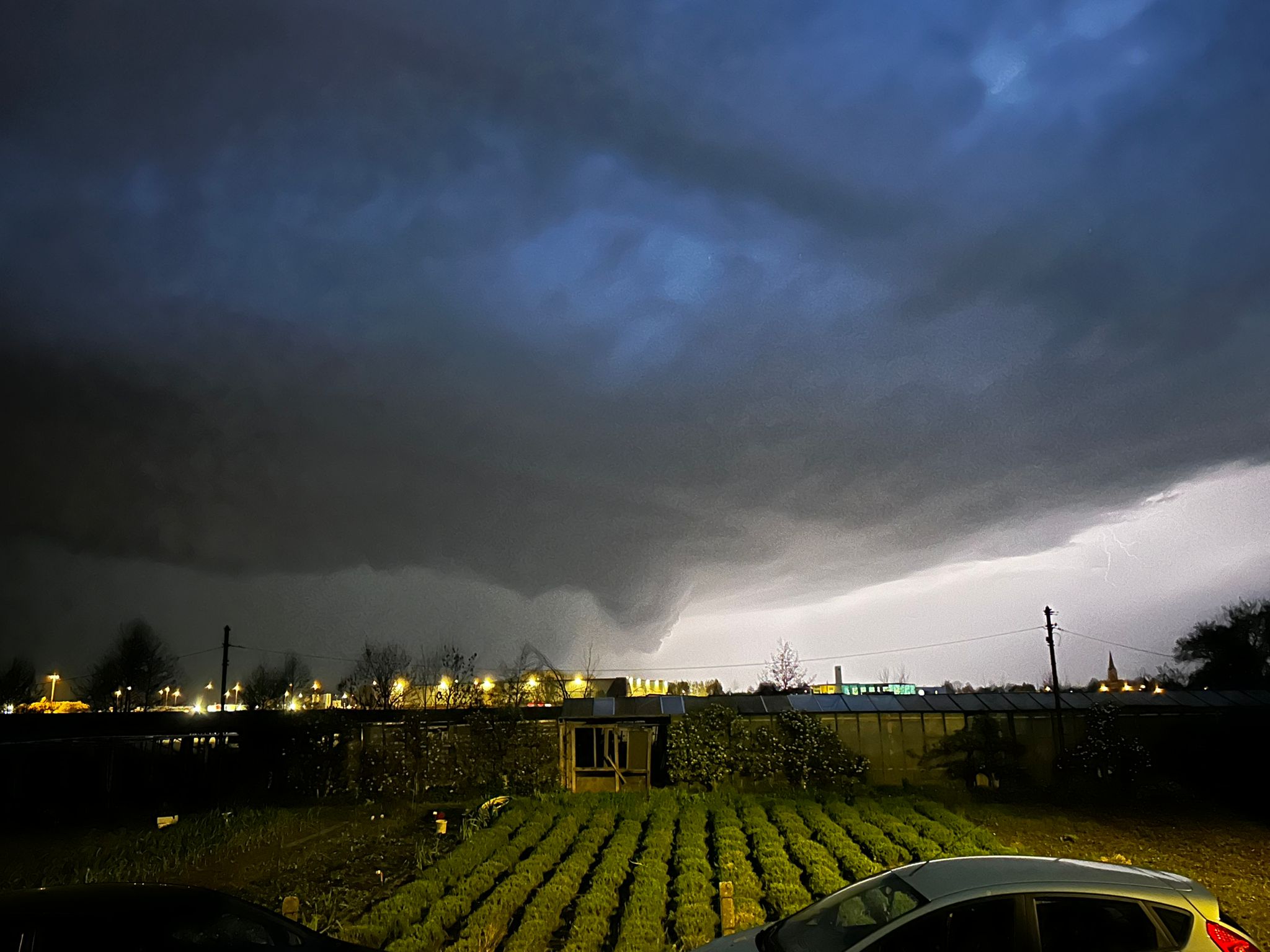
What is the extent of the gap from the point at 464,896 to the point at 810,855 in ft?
19.0

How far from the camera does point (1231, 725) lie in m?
28.8

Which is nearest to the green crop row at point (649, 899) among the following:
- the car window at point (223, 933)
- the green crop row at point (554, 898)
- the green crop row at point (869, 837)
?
the green crop row at point (554, 898)

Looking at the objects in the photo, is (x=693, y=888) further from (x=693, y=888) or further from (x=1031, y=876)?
(x=1031, y=876)

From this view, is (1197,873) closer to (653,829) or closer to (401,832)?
(653,829)

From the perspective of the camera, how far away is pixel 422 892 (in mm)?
12242

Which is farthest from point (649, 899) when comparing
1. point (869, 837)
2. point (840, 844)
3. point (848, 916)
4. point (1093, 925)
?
point (1093, 925)

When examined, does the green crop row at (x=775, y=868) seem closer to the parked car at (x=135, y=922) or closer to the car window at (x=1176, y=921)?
the car window at (x=1176, y=921)

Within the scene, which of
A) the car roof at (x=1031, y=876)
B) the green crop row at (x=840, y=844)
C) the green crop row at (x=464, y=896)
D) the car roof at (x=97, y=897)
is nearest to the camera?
→ the car roof at (x=97, y=897)

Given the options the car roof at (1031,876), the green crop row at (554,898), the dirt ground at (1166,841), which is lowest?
the dirt ground at (1166,841)

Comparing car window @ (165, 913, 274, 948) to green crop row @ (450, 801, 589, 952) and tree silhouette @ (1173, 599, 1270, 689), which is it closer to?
green crop row @ (450, 801, 589, 952)

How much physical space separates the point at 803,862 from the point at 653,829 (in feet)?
13.2

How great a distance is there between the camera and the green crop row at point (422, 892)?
404 inches

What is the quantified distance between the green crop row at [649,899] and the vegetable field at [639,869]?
3 centimetres

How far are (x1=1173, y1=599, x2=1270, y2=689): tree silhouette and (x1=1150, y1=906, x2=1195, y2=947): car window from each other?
58.3 meters
